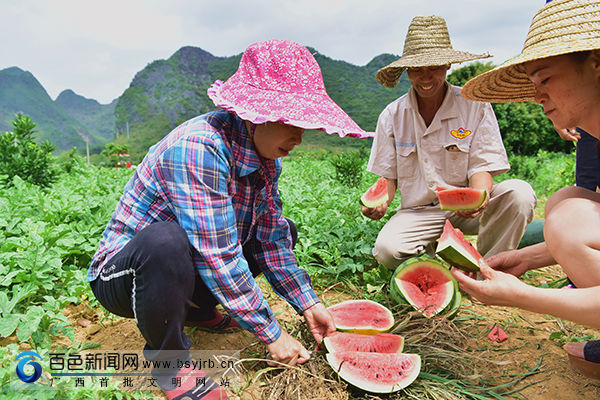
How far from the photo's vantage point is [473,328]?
2354 millimetres

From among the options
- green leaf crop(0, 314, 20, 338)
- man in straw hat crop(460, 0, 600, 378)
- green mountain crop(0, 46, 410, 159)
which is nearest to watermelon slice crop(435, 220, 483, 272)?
man in straw hat crop(460, 0, 600, 378)

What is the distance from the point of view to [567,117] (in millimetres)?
1566

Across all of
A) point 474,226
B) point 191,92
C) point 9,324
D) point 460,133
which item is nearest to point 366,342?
point 9,324

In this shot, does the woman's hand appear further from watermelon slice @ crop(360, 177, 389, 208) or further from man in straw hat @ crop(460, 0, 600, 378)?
watermelon slice @ crop(360, 177, 389, 208)

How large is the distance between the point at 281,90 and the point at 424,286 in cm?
150

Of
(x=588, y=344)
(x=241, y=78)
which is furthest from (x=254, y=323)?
(x=588, y=344)

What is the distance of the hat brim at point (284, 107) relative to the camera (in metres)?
1.47

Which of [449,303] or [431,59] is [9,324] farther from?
[431,59]

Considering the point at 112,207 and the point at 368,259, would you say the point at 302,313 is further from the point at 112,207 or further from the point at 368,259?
the point at 112,207

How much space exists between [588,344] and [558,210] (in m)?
0.71

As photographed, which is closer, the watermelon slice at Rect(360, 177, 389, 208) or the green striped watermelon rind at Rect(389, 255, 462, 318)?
the green striped watermelon rind at Rect(389, 255, 462, 318)

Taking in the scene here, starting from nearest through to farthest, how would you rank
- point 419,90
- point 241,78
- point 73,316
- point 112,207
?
1. point 241,78
2. point 73,316
3. point 419,90
4. point 112,207

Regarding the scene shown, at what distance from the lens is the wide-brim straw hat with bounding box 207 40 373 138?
1512 mm

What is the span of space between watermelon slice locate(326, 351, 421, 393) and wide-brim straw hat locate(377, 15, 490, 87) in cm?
196
